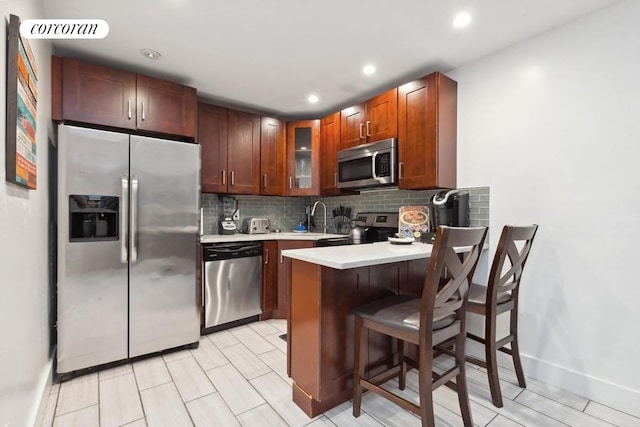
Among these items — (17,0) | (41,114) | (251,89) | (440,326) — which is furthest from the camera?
(251,89)

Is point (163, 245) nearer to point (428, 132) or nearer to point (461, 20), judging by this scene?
point (428, 132)

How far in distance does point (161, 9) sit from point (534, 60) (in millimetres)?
2512

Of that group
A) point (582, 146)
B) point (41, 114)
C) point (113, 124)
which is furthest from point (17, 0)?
point (582, 146)

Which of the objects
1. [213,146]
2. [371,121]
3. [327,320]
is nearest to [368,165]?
[371,121]

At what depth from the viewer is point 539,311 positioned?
2.10 m

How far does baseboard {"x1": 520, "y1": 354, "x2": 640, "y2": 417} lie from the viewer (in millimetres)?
1727

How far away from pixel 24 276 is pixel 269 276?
200cm

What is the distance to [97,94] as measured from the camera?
7.47ft

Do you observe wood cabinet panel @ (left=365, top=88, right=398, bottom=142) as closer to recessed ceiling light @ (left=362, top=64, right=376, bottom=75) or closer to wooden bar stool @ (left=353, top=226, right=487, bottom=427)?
recessed ceiling light @ (left=362, top=64, right=376, bottom=75)

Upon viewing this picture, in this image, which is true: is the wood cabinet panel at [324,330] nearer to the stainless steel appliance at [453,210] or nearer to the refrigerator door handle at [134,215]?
the stainless steel appliance at [453,210]

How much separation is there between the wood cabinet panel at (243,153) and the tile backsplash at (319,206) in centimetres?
35

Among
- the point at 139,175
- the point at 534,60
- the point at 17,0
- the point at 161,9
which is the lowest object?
the point at 139,175

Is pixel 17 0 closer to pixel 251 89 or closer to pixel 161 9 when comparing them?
pixel 161 9

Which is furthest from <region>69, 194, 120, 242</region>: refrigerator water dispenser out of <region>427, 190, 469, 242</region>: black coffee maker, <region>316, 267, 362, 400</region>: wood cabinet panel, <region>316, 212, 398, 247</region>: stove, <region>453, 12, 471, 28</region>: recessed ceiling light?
<region>453, 12, 471, 28</region>: recessed ceiling light
